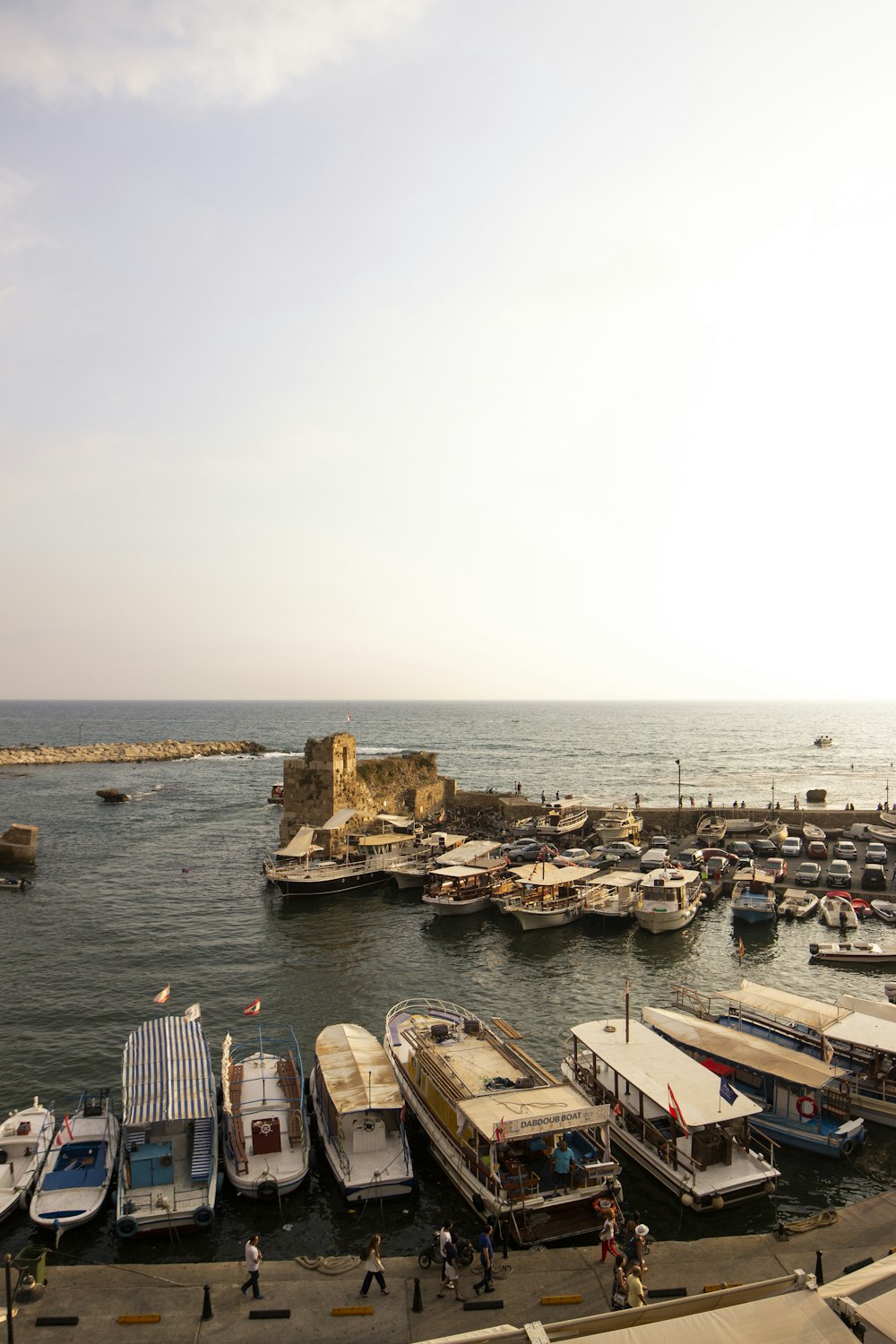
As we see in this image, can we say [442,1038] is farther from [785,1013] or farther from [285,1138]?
[785,1013]

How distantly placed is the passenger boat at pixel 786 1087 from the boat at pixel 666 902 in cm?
1606

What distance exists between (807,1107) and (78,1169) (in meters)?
17.2

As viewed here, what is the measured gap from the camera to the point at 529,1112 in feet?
55.8

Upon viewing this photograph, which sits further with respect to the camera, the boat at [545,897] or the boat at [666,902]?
the boat at [545,897]

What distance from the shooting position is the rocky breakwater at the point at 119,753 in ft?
425

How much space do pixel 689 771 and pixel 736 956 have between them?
84909 mm

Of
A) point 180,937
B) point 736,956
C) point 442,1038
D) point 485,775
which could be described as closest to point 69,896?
point 180,937

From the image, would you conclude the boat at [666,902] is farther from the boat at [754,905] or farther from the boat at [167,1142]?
the boat at [167,1142]

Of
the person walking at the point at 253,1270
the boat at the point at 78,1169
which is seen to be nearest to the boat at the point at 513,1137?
the person walking at the point at 253,1270

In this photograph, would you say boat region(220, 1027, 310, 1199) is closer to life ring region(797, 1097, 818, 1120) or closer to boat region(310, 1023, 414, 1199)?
boat region(310, 1023, 414, 1199)

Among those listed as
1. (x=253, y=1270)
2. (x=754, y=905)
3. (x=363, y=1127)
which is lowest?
(x=363, y=1127)

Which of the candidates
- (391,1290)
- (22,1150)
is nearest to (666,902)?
(391,1290)

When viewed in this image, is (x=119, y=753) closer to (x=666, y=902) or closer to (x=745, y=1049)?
(x=666, y=902)

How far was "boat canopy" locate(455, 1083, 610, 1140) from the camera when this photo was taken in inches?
652
